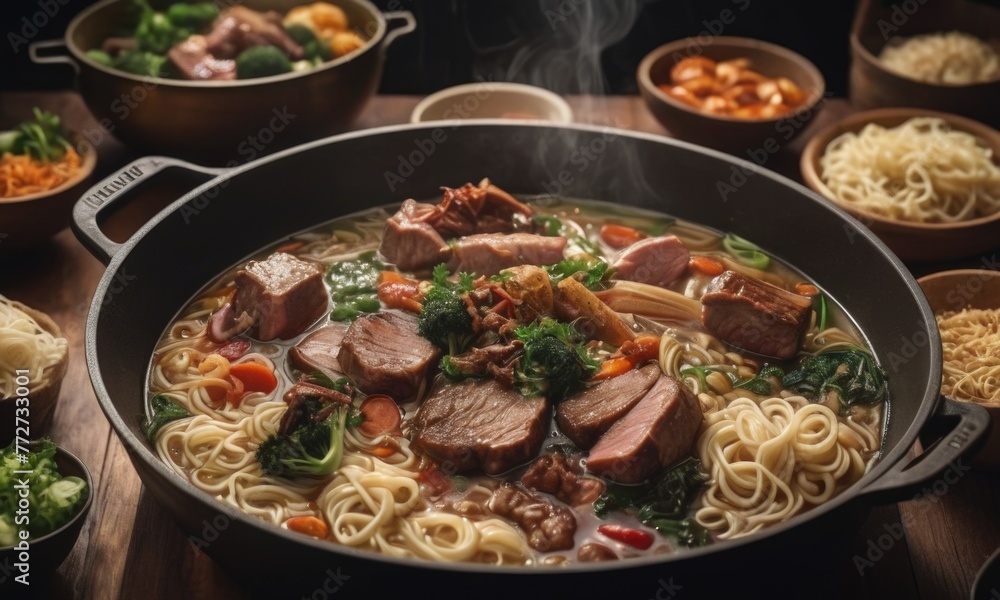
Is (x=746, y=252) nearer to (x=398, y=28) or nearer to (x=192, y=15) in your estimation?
(x=398, y=28)

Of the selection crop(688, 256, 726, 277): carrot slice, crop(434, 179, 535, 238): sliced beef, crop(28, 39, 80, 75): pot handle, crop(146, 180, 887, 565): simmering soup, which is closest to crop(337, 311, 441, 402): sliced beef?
crop(146, 180, 887, 565): simmering soup

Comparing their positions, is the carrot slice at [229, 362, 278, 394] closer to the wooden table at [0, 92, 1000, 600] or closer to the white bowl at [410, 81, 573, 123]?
the wooden table at [0, 92, 1000, 600]

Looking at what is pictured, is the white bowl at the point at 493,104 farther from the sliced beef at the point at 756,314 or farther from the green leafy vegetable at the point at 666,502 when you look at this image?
the green leafy vegetable at the point at 666,502

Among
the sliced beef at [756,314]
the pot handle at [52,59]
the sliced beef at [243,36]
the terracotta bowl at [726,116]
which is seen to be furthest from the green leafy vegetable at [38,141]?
the sliced beef at [756,314]

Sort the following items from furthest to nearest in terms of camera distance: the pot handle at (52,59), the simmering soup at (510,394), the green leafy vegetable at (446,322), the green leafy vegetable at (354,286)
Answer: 1. the pot handle at (52,59)
2. the green leafy vegetable at (354,286)
3. the green leafy vegetable at (446,322)
4. the simmering soup at (510,394)

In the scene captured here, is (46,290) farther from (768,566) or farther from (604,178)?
(768,566)

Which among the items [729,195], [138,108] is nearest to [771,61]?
[729,195]

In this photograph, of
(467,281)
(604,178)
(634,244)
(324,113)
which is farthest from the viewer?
(324,113)
